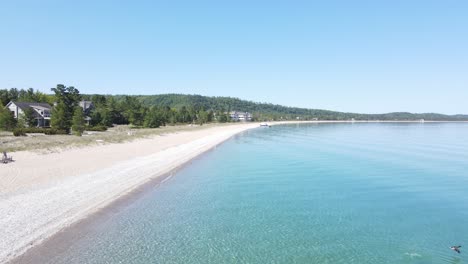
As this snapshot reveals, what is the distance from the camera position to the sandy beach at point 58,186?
525 inches

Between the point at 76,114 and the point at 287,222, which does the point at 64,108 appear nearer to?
the point at 76,114

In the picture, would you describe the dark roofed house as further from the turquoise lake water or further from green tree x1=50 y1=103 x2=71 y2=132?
the turquoise lake water

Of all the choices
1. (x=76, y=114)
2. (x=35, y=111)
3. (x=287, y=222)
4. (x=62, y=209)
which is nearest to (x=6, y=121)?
(x=76, y=114)

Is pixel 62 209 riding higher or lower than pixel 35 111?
lower

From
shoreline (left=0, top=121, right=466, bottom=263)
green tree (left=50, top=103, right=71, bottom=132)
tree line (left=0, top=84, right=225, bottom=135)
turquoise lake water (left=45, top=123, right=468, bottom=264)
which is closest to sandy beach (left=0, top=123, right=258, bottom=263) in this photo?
shoreline (left=0, top=121, right=466, bottom=263)

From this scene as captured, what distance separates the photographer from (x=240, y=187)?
24.3 metres

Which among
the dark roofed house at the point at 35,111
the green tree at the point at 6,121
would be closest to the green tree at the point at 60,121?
the green tree at the point at 6,121

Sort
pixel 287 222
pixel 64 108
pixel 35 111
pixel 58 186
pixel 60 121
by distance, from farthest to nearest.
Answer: pixel 35 111 < pixel 64 108 < pixel 60 121 < pixel 58 186 < pixel 287 222

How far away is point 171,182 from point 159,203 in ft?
20.6

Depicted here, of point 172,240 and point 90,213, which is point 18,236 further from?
point 172,240

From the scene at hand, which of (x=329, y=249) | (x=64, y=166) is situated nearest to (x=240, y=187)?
(x=329, y=249)

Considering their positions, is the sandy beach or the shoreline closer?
the shoreline

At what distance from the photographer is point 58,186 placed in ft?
66.3

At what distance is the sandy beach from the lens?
1334 cm
